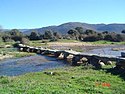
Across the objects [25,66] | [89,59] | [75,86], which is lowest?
[25,66]

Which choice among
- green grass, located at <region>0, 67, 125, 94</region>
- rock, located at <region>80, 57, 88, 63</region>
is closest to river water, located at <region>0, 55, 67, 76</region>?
rock, located at <region>80, 57, 88, 63</region>

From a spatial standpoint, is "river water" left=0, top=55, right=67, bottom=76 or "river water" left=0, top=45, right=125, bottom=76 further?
"river water" left=0, top=45, right=125, bottom=76

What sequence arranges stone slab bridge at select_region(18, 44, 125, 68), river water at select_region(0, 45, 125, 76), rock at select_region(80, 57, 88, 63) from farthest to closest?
rock at select_region(80, 57, 88, 63), river water at select_region(0, 45, 125, 76), stone slab bridge at select_region(18, 44, 125, 68)

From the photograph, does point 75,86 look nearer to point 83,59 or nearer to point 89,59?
point 89,59

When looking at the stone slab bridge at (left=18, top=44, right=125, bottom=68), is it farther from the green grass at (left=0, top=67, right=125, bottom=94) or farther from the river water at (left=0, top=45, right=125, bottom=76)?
the green grass at (left=0, top=67, right=125, bottom=94)

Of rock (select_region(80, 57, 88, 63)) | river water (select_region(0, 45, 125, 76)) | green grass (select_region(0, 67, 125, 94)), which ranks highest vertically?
green grass (select_region(0, 67, 125, 94))

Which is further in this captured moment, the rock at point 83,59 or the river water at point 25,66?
the rock at point 83,59

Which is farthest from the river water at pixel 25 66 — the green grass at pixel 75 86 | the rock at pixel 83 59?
the green grass at pixel 75 86

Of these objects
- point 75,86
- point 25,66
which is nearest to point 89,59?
point 25,66

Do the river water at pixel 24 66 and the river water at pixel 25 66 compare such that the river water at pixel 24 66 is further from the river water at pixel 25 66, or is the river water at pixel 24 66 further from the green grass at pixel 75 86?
the green grass at pixel 75 86

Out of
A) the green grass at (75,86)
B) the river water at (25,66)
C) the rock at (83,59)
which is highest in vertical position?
the green grass at (75,86)

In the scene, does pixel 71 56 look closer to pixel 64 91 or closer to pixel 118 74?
pixel 118 74

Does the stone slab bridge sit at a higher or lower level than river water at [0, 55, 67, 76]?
higher

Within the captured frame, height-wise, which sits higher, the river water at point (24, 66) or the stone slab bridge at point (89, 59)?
the stone slab bridge at point (89, 59)
